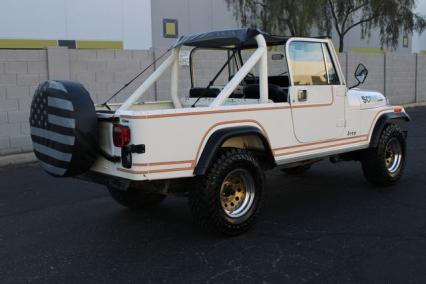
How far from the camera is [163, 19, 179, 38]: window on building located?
2909cm

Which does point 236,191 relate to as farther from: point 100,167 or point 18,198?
point 18,198

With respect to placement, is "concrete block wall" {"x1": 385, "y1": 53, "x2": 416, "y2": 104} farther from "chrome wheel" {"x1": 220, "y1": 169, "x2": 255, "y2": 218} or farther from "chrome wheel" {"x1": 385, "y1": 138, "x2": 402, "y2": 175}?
"chrome wheel" {"x1": 220, "y1": 169, "x2": 255, "y2": 218}

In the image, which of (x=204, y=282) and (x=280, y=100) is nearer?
(x=204, y=282)

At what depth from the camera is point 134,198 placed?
19.4ft

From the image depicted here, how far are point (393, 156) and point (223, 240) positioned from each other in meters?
3.23

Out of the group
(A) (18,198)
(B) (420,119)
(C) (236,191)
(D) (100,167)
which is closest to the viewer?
(D) (100,167)

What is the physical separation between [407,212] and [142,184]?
9.59 feet

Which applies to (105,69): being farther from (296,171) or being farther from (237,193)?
(237,193)

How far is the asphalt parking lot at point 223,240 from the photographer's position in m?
4.17

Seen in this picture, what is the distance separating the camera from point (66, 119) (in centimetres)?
441

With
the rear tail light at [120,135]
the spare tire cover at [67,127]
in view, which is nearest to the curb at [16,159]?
the spare tire cover at [67,127]

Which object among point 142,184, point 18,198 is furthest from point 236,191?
point 18,198

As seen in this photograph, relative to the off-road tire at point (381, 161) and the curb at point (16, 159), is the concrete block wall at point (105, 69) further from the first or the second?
the off-road tire at point (381, 161)

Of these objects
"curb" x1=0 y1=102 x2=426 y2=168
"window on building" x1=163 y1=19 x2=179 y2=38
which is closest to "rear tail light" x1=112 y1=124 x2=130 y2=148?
"curb" x1=0 y1=102 x2=426 y2=168
